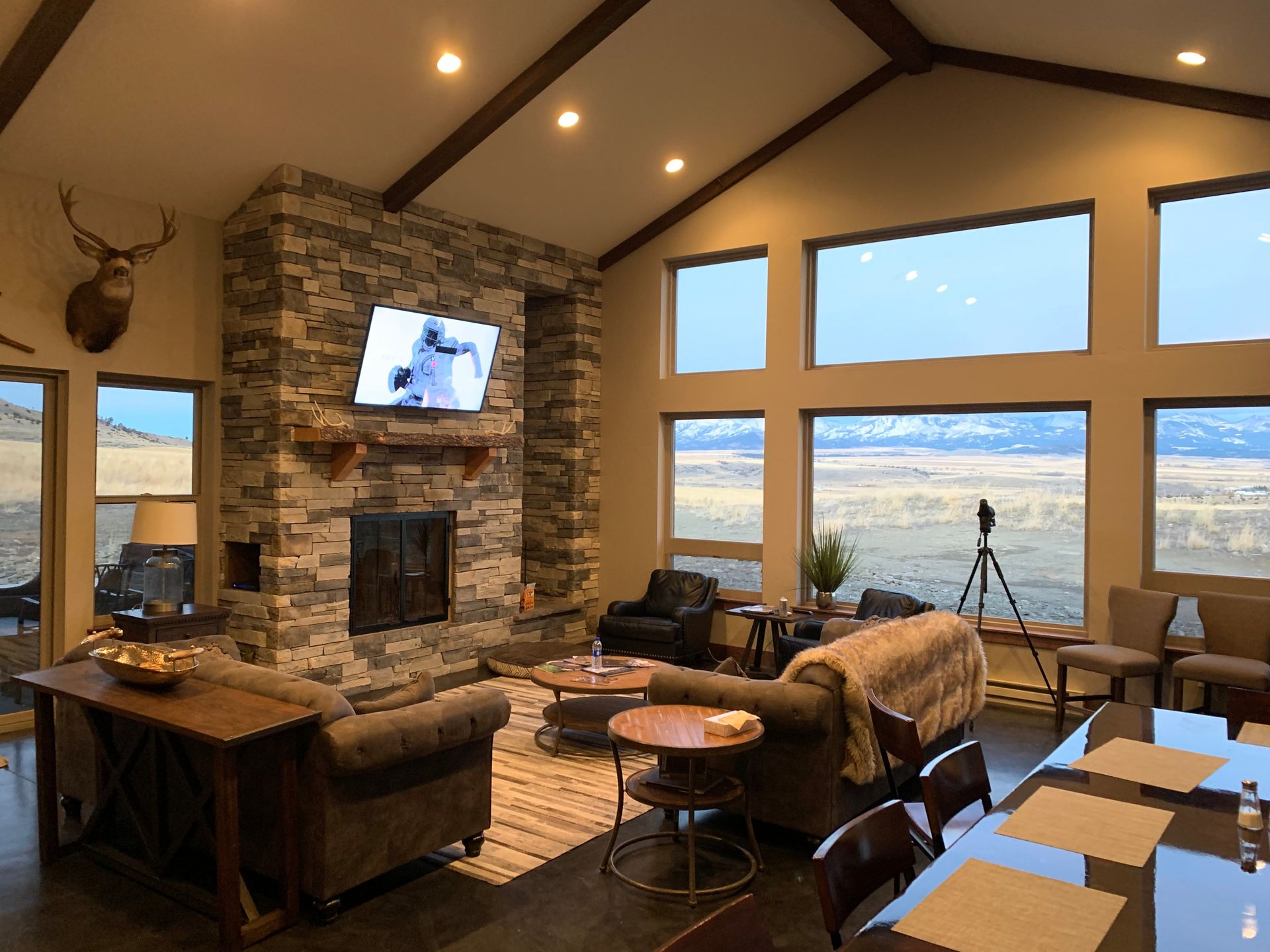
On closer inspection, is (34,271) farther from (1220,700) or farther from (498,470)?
(1220,700)

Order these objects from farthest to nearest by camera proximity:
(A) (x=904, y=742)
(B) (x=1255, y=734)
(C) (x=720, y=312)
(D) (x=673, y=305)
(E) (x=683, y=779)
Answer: (D) (x=673, y=305)
(C) (x=720, y=312)
(E) (x=683, y=779)
(A) (x=904, y=742)
(B) (x=1255, y=734)

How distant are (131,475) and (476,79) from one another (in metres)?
3.45

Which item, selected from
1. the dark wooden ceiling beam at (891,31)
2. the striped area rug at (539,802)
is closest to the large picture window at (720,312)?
the dark wooden ceiling beam at (891,31)

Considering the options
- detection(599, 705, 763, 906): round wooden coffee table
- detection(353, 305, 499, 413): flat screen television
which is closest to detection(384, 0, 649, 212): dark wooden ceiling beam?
detection(353, 305, 499, 413): flat screen television

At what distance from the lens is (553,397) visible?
29.4 feet

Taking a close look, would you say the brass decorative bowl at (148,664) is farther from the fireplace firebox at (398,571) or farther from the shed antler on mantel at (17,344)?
the fireplace firebox at (398,571)

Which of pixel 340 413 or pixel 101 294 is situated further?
pixel 340 413

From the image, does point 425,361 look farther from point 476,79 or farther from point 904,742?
point 904,742

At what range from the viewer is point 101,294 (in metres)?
5.70

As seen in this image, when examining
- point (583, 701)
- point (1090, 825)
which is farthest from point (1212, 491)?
point (1090, 825)

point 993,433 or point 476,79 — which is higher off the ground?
point 476,79

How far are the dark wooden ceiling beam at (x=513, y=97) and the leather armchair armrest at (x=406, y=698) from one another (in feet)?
13.3

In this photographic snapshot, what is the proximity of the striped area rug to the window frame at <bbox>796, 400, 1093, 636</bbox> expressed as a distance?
3050 mm

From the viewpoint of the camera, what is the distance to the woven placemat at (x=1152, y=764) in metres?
2.44
